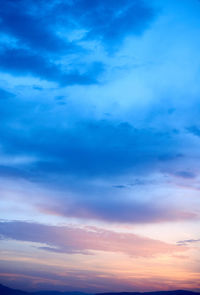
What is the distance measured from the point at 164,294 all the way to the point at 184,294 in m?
16.0

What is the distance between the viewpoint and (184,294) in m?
177

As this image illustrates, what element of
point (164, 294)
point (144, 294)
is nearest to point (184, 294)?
point (164, 294)

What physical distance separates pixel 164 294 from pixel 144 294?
1352 centimetres

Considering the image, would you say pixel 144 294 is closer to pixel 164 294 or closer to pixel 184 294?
pixel 164 294

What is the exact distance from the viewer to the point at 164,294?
618 ft

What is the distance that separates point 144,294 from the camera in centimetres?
19438

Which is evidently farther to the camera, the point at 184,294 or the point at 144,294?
the point at 144,294

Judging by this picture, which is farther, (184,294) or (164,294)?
(164,294)

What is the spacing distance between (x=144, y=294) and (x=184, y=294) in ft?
94.6
